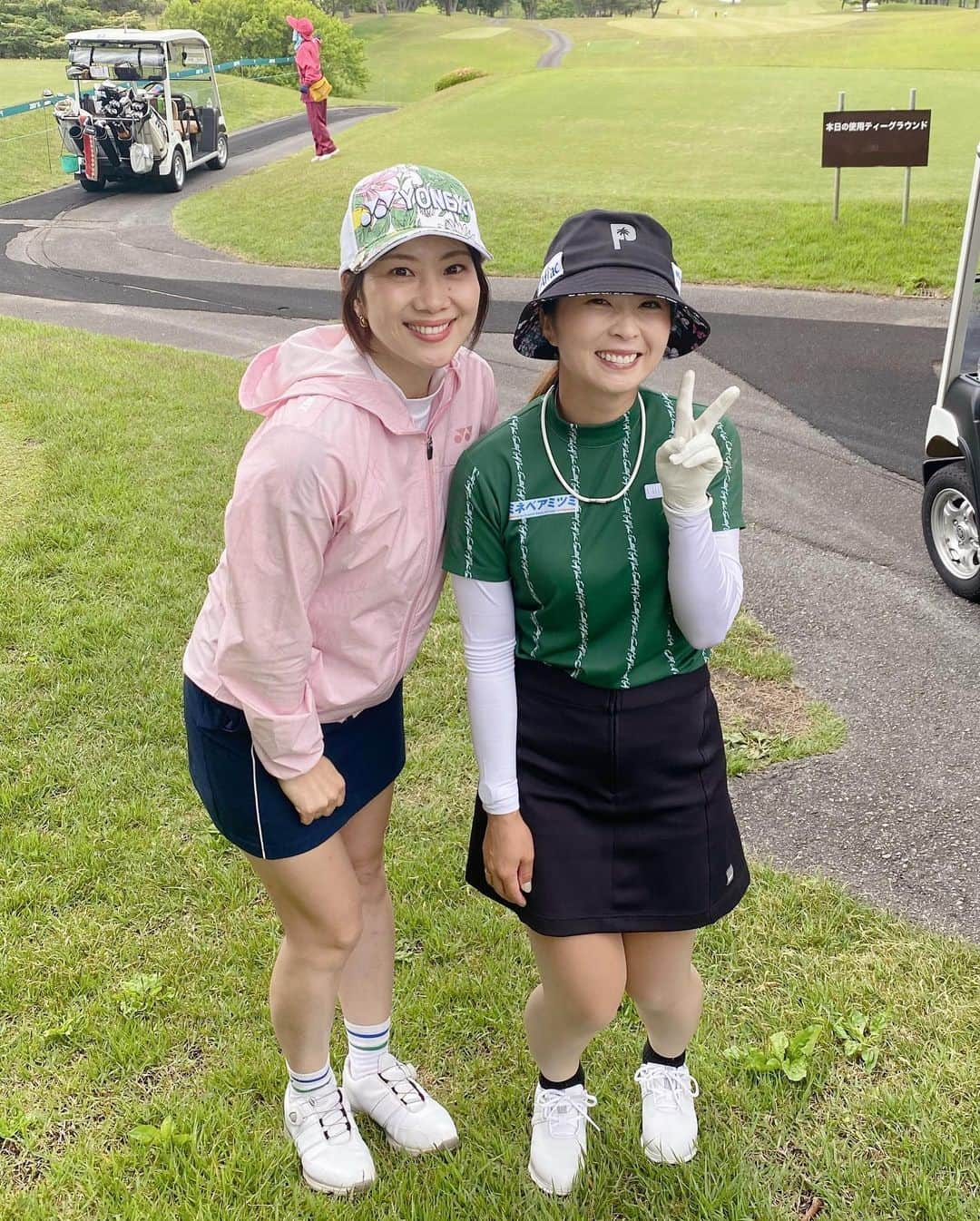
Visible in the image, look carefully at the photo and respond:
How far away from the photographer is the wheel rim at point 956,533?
554 centimetres

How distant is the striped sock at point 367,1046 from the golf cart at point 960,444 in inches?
152

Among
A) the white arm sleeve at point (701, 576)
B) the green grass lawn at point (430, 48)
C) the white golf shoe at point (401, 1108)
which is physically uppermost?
the white arm sleeve at point (701, 576)

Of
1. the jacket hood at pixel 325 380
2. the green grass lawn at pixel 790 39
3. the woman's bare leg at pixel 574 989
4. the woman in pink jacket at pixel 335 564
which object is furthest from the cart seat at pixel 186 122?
the woman's bare leg at pixel 574 989

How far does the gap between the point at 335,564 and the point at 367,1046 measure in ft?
4.08

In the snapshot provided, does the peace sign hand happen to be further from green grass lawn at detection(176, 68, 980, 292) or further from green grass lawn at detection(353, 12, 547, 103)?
green grass lawn at detection(353, 12, 547, 103)

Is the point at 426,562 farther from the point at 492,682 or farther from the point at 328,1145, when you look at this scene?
the point at 328,1145

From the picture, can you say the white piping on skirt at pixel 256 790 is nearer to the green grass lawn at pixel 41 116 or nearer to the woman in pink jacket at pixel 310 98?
the woman in pink jacket at pixel 310 98

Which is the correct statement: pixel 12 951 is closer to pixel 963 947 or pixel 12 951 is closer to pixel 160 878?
pixel 160 878

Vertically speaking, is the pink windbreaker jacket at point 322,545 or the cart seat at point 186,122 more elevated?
the pink windbreaker jacket at point 322,545

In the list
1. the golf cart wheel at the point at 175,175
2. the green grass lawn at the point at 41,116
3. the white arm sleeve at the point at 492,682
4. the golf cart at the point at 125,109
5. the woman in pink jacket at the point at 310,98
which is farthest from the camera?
the green grass lawn at the point at 41,116

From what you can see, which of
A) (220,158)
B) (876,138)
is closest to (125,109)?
(220,158)

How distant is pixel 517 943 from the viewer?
324 centimetres

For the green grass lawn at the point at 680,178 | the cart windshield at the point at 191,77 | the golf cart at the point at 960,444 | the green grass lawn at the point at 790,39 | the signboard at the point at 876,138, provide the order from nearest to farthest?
1. the golf cart at the point at 960,444
2. the signboard at the point at 876,138
3. the green grass lawn at the point at 680,178
4. the cart windshield at the point at 191,77
5. the green grass lawn at the point at 790,39

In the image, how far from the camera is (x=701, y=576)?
1.95 m
